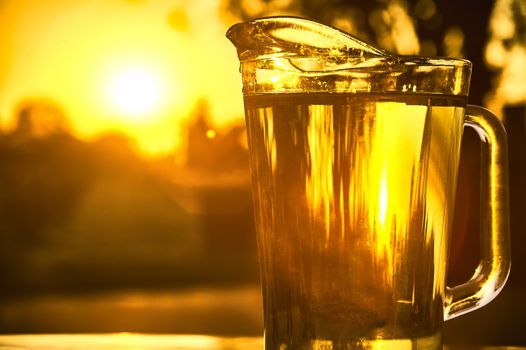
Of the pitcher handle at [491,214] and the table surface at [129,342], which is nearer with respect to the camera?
the pitcher handle at [491,214]

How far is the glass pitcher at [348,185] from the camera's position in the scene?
1223mm

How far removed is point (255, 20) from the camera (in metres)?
1.31

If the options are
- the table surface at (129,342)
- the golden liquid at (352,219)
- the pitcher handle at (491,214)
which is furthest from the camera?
the table surface at (129,342)

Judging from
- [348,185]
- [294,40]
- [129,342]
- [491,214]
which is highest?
[294,40]

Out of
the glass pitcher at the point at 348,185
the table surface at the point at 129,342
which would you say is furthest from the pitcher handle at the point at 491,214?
the table surface at the point at 129,342

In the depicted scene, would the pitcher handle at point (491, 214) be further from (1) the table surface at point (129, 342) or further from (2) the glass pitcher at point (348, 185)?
(1) the table surface at point (129, 342)

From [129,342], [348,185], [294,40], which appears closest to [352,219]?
[348,185]

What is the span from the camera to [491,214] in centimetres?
141

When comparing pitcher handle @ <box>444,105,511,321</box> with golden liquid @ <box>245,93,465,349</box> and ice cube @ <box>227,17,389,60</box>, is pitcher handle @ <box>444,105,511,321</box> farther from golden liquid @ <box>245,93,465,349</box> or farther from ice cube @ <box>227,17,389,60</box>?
ice cube @ <box>227,17,389,60</box>

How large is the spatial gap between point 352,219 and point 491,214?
0.92 ft

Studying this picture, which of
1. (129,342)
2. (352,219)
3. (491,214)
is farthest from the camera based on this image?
(129,342)

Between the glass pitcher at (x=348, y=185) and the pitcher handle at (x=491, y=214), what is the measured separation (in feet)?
0.31

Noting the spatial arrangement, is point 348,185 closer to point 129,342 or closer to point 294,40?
point 294,40

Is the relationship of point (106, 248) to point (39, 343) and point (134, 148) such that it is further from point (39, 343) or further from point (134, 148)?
point (39, 343)
